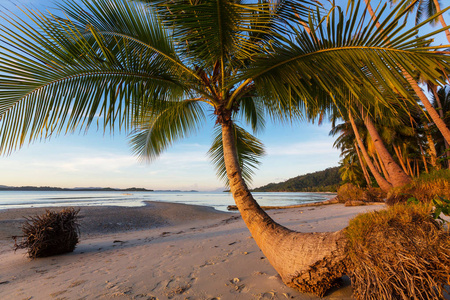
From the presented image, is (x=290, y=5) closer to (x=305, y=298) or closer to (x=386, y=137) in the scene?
(x=305, y=298)

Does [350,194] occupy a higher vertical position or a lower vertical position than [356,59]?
lower

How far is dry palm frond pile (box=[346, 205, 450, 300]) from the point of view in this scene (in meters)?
1.68

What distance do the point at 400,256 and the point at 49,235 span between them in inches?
233

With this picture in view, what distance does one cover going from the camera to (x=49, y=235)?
4.72m

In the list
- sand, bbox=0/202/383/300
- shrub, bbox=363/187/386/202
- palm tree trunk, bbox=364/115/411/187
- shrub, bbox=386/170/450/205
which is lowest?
sand, bbox=0/202/383/300

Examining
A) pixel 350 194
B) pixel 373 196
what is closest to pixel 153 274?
pixel 350 194

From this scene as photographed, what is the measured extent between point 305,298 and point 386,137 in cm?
2354

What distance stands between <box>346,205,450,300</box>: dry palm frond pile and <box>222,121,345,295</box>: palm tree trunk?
138mm

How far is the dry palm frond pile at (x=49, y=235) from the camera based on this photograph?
15.3 ft

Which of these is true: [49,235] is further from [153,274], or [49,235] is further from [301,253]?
[301,253]

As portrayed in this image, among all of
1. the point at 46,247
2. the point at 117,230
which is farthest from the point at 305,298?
the point at 117,230

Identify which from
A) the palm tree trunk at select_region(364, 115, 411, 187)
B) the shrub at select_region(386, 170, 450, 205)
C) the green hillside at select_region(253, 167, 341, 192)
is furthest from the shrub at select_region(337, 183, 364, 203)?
the green hillside at select_region(253, 167, 341, 192)

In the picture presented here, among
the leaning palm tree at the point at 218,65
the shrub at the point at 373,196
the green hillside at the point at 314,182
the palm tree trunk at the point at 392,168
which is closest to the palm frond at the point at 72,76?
the leaning palm tree at the point at 218,65

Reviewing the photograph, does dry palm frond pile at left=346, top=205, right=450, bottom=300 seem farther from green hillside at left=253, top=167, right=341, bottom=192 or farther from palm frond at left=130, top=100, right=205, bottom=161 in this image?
green hillside at left=253, top=167, right=341, bottom=192
